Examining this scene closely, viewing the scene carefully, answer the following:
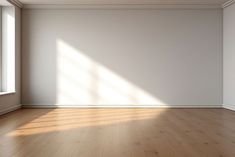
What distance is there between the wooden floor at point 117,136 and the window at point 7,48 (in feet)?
5.51

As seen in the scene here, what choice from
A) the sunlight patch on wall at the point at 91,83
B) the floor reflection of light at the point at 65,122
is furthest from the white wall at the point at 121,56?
the floor reflection of light at the point at 65,122

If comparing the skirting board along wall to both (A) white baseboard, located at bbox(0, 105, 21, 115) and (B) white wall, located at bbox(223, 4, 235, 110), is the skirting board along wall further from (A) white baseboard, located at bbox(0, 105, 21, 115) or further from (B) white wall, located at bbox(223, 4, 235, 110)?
(B) white wall, located at bbox(223, 4, 235, 110)

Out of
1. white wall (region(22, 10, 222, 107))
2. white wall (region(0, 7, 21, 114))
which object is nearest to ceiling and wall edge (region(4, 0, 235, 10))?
white wall (region(22, 10, 222, 107))

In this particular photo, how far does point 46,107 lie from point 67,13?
2.67m

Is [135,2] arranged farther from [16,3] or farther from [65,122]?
[65,122]

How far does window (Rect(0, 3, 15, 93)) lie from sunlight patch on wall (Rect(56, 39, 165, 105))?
4.00ft

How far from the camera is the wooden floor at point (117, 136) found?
361 cm

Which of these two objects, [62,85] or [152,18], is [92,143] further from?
[152,18]

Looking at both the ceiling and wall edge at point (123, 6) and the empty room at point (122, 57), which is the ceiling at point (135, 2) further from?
the empty room at point (122, 57)

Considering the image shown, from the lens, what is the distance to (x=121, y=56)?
8.70 meters

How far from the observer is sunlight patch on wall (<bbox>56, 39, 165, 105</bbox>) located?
8688mm

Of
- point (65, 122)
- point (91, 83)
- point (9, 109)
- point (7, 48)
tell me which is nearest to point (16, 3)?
point (7, 48)

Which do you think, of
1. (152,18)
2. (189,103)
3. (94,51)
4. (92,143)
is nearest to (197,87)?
(189,103)

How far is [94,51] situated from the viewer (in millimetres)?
8688
